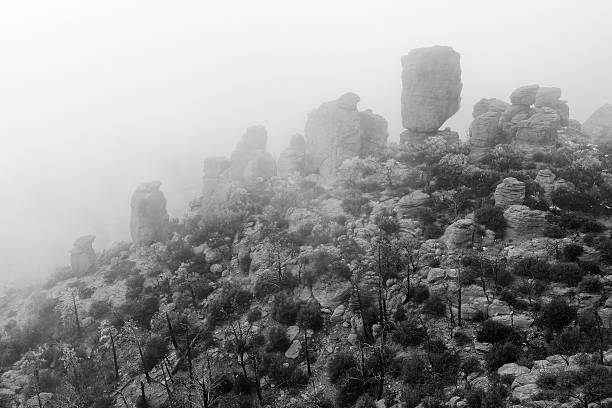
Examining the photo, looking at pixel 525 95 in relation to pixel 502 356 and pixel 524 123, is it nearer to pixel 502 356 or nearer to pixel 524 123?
pixel 524 123

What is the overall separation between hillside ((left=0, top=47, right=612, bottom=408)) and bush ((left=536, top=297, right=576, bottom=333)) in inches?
5.0

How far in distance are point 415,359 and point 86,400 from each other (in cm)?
3781

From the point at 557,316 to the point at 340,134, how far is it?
58011mm

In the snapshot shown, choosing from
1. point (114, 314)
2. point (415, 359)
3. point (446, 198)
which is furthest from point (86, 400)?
point (446, 198)

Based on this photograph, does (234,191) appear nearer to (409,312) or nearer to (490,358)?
(409,312)

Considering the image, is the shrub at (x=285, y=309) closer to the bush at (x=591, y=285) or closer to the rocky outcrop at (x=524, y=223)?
the rocky outcrop at (x=524, y=223)

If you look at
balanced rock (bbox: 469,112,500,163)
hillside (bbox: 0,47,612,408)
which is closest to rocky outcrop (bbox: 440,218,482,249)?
hillside (bbox: 0,47,612,408)

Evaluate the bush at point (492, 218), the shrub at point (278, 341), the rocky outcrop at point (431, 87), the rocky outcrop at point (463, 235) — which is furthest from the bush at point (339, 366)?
the rocky outcrop at point (431, 87)

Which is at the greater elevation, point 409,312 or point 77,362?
point 409,312

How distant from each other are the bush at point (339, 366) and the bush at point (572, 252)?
24427 mm

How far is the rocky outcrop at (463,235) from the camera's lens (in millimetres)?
49094

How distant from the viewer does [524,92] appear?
264 ft

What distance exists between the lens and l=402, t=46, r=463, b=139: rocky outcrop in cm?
8275

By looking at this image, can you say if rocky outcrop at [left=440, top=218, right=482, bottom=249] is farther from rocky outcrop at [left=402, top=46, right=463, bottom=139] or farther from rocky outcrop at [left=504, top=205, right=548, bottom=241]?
rocky outcrop at [left=402, top=46, right=463, bottom=139]
